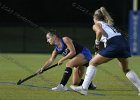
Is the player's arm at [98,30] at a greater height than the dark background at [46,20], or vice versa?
the player's arm at [98,30]

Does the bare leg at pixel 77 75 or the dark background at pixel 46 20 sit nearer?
the bare leg at pixel 77 75

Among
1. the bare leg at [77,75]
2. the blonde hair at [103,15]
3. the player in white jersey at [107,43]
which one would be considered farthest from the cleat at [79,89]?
the blonde hair at [103,15]

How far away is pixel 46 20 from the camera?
32.3 meters

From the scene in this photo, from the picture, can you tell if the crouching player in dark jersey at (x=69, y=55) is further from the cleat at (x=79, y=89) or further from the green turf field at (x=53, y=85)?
the green turf field at (x=53, y=85)

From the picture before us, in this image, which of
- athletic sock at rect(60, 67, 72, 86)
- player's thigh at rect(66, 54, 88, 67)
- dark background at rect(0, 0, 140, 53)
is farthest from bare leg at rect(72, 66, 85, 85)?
dark background at rect(0, 0, 140, 53)

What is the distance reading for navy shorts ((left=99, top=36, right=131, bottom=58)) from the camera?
37.8ft

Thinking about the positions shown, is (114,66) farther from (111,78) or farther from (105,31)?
(105,31)

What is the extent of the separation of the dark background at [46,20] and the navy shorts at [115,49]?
1898cm

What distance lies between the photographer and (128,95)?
1201cm

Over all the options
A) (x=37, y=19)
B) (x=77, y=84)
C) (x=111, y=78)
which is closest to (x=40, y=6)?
(x=37, y=19)

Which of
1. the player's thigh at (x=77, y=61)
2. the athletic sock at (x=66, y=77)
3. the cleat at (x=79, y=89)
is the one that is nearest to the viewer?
the cleat at (x=79, y=89)

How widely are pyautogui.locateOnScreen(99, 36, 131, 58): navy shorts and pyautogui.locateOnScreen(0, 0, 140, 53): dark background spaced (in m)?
19.0

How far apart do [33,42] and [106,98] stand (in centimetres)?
2002

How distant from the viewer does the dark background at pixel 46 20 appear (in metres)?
31.2
